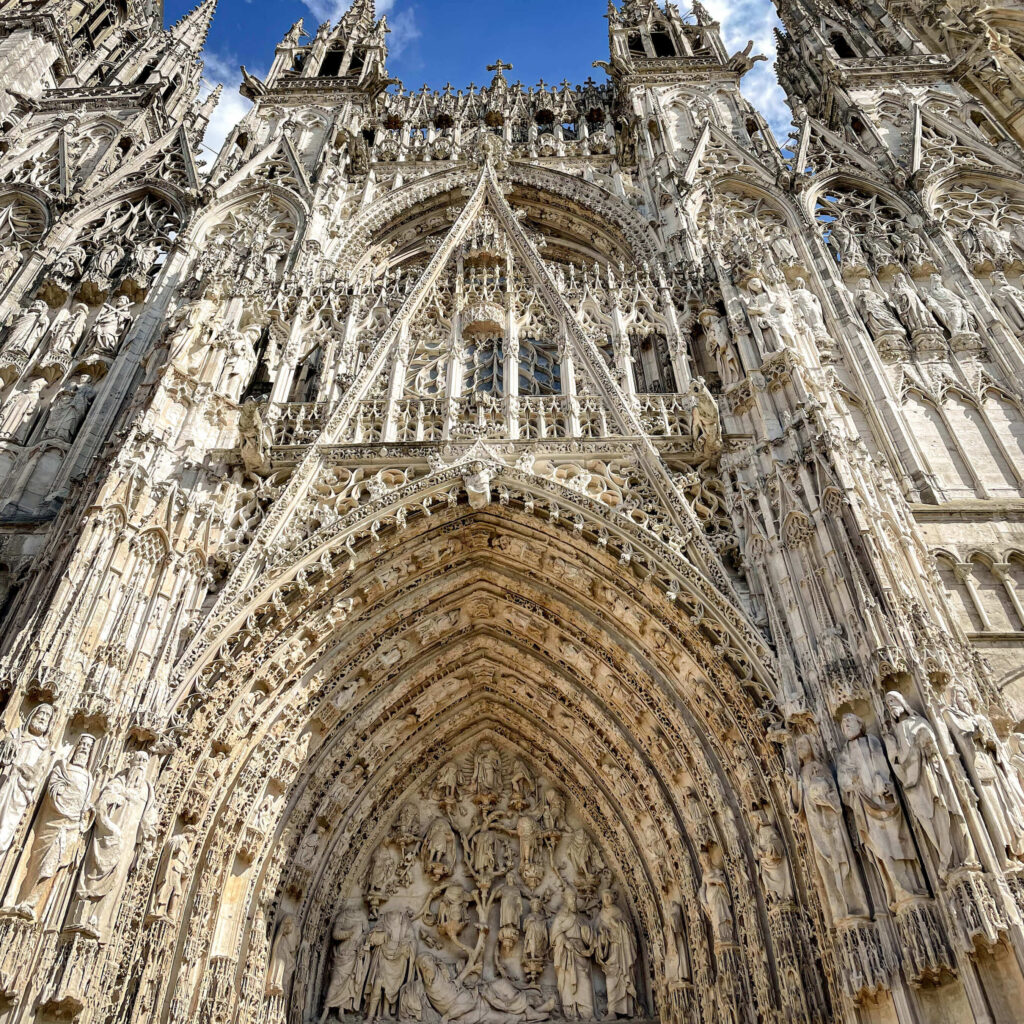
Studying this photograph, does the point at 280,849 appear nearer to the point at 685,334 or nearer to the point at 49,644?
the point at 49,644

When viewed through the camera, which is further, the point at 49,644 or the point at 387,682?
the point at 387,682

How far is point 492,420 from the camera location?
11570 millimetres

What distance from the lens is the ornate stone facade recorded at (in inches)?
284

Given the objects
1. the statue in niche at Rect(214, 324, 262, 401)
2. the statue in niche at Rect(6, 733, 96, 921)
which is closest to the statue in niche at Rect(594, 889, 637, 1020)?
the statue in niche at Rect(6, 733, 96, 921)

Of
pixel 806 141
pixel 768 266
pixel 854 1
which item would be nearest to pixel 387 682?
pixel 768 266

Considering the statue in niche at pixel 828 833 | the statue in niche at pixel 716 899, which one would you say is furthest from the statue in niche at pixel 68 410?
the statue in niche at pixel 828 833

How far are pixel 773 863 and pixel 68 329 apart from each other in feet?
40.1

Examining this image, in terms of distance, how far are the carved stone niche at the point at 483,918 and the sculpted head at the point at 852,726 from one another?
4.01 m

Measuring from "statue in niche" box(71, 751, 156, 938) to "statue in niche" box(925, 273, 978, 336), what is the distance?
1179cm

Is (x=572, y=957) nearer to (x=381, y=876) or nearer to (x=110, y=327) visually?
(x=381, y=876)

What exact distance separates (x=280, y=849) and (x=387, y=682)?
223 cm

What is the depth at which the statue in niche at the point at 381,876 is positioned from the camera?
1020cm

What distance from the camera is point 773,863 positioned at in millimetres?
7680

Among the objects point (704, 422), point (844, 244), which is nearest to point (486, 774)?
point (704, 422)
